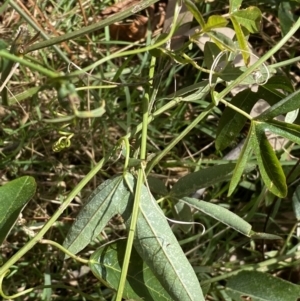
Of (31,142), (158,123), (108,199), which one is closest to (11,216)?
(108,199)

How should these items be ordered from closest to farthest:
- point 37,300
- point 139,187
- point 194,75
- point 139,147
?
point 139,187 < point 139,147 < point 37,300 < point 194,75

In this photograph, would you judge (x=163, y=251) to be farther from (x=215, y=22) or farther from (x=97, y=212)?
(x=215, y=22)

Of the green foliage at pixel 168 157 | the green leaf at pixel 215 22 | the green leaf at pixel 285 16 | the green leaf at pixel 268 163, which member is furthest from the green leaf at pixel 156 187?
the green leaf at pixel 285 16

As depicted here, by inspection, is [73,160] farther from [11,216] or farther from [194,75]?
[11,216]

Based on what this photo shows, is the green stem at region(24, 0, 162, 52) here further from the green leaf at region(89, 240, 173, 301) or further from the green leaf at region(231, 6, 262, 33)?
the green leaf at region(89, 240, 173, 301)

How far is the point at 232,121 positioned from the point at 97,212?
1.22 feet

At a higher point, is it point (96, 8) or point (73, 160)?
point (96, 8)

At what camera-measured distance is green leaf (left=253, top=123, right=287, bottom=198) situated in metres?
1.13

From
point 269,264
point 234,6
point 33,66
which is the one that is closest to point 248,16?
point 234,6

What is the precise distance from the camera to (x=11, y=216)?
110 centimetres

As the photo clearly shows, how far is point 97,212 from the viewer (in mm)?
1112

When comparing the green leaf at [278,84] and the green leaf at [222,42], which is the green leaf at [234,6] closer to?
the green leaf at [222,42]

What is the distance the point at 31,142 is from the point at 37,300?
41 centimetres

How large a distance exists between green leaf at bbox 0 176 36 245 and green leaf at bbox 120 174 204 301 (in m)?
0.21
